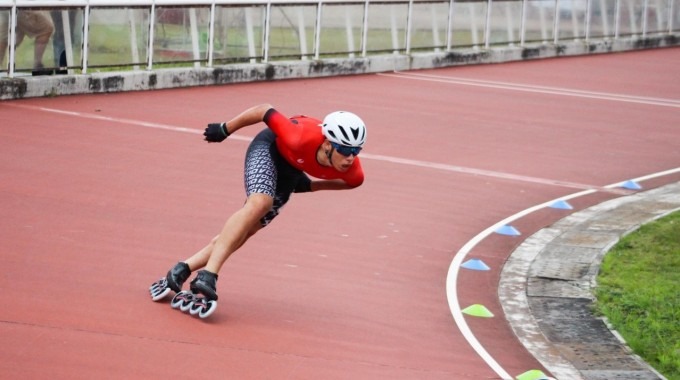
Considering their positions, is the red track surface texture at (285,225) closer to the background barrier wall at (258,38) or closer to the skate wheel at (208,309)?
the skate wheel at (208,309)

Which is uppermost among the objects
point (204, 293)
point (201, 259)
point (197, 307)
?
point (201, 259)

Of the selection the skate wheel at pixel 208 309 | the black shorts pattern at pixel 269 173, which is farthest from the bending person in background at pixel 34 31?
the skate wheel at pixel 208 309

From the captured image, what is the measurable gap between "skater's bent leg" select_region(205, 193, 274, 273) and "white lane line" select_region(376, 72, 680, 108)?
17341 millimetres

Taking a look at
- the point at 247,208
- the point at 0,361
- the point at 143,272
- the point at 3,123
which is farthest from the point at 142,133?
the point at 0,361

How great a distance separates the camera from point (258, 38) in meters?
24.6

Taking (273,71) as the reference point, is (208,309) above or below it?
below

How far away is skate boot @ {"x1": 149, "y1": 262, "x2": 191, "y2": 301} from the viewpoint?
9.80 metres

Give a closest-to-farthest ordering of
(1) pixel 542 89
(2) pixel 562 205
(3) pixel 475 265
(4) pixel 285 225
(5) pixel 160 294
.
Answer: (5) pixel 160 294
(3) pixel 475 265
(4) pixel 285 225
(2) pixel 562 205
(1) pixel 542 89

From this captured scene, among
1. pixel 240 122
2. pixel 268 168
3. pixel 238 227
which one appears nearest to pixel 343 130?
pixel 268 168

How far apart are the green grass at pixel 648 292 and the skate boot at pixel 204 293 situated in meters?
3.14

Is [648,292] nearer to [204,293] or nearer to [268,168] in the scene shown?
[268,168]

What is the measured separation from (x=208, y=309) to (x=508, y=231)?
5.24 metres

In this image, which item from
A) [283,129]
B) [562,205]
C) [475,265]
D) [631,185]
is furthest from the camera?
[631,185]

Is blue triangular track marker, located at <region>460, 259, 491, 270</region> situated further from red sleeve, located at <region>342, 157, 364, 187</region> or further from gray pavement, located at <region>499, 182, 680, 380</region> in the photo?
red sleeve, located at <region>342, 157, 364, 187</region>
